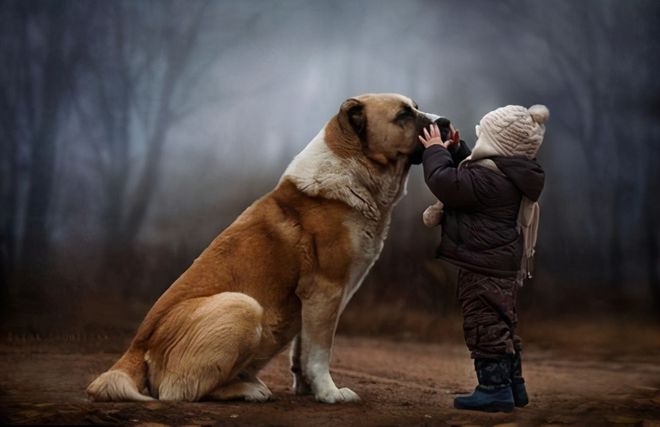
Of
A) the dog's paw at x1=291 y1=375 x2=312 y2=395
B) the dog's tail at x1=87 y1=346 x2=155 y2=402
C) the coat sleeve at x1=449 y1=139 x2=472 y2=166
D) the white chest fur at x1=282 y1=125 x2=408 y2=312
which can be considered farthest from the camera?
the dog's paw at x1=291 y1=375 x2=312 y2=395

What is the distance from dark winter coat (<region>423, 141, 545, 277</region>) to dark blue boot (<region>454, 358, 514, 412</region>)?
50 cm

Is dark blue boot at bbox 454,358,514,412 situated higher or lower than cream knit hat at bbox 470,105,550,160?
lower

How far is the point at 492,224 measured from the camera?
13.4 ft

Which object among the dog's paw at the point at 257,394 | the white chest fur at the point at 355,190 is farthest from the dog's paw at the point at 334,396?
the white chest fur at the point at 355,190

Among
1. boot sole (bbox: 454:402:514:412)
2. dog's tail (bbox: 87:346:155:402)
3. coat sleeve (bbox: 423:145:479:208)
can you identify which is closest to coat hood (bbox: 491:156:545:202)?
coat sleeve (bbox: 423:145:479:208)

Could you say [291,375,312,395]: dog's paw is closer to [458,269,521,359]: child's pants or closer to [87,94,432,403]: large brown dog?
[87,94,432,403]: large brown dog

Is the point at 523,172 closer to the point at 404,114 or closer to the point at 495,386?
the point at 404,114

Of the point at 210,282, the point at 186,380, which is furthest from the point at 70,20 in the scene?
the point at 186,380

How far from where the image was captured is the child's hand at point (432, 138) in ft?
14.0

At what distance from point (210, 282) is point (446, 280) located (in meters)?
3.92

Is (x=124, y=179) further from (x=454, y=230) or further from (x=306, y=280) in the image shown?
(x=454, y=230)

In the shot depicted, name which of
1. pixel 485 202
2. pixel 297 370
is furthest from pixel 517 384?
pixel 297 370

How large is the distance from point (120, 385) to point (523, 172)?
246 centimetres

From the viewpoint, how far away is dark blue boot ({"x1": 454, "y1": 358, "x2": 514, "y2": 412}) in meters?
4.04
